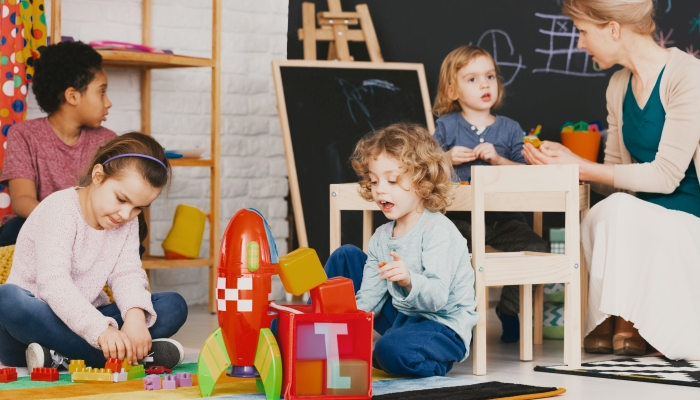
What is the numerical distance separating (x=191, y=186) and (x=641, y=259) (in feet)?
6.76

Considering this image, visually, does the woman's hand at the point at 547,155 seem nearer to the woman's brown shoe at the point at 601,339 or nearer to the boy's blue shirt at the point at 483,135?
the boy's blue shirt at the point at 483,135

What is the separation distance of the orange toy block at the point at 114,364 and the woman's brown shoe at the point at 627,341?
1440 millimetres

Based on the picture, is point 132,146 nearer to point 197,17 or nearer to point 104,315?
point 104,315

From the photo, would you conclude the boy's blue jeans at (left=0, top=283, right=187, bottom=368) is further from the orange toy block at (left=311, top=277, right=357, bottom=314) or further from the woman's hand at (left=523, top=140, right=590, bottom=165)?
the woman's hand at (left=523, top=140, right=590, bottom=165)

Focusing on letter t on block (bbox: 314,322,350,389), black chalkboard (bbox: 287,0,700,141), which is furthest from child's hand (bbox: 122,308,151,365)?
black chalkboard (bbox: 287,0,700,141)

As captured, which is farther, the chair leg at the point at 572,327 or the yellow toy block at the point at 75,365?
the chair leg at the point at 572,327

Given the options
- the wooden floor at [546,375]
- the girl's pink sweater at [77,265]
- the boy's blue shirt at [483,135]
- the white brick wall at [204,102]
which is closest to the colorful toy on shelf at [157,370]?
the girl's pink sweater at [77,265]

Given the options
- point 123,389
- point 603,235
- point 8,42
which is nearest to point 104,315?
point 123,389

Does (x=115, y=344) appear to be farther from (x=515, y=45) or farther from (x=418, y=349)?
(x=515, y=45)

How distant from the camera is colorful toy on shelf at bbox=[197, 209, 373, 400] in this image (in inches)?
74.6

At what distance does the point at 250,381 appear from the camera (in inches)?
86.2

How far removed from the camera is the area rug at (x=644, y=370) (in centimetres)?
226

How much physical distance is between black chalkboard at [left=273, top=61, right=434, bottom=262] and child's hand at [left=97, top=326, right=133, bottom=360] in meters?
1.44

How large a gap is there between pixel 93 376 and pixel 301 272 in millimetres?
574
